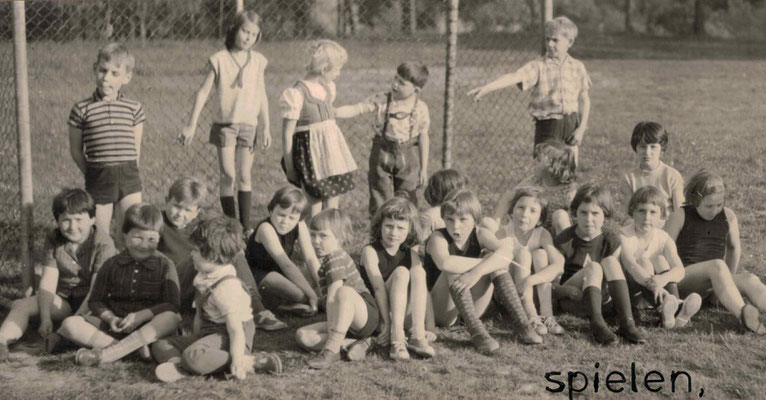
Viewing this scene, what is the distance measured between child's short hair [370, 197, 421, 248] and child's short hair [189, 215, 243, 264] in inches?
33.6

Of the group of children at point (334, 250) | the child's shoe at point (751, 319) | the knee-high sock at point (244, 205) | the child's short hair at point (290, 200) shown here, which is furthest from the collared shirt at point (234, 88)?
the child's shoe at point (751, 319)

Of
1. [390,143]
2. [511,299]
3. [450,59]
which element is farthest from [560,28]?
[511,299]

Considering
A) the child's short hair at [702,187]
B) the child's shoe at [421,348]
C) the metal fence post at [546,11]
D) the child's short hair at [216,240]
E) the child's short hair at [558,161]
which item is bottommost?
the child's shoe at [421,348]

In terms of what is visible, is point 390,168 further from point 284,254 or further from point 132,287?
point 132,287

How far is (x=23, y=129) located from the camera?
5863mm

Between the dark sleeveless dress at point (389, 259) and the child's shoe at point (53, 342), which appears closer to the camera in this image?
the child's shoe at point (53, 342)

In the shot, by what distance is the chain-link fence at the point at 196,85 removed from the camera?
9430mm

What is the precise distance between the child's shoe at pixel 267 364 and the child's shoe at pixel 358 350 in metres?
0.41

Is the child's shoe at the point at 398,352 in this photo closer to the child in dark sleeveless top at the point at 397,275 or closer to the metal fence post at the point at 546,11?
the child in dark sleeveless top at the point at 397,275

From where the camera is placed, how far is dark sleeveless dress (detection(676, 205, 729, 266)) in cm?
605

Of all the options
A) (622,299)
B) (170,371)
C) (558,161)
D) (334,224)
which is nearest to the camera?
(170,371)

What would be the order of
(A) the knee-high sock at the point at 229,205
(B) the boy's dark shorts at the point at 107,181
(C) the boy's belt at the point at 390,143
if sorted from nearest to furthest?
(B) the boy's dark shorts at the point at 107,181 → (C) the boy's belt at the point at 390,143 → (A) the knee-high sock at the point at 229,205

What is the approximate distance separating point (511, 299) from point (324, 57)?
2.20 m

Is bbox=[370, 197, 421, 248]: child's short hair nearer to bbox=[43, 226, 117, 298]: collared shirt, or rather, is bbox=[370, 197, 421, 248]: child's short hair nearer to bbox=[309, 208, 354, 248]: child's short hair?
bbox=[309, 208, 354, 248]: child's short hair
